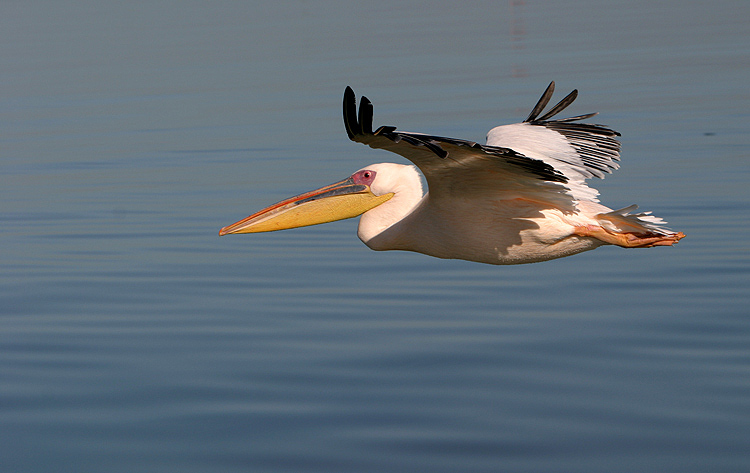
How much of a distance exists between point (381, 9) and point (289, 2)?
514 inches

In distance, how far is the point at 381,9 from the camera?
1972 inches

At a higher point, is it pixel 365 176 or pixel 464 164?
pixel 365 176

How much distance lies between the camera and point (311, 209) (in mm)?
8133

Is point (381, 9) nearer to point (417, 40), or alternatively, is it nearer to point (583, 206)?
point (417, 40)

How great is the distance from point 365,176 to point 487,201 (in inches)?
50.6

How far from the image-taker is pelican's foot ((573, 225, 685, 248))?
7.41 meters

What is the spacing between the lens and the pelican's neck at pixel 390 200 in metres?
7.98

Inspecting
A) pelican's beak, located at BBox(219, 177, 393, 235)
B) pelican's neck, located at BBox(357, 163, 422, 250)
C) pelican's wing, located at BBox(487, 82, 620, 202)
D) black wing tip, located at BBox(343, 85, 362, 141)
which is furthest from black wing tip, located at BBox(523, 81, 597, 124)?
black wing tip, located at BBox(343, 85, 362, 141)

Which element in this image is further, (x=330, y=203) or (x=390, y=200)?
(x=330, y=203)

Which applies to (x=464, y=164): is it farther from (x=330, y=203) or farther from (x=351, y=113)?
(x=330, y=203)

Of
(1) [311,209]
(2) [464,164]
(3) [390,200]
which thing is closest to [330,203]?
(1) [311,209]

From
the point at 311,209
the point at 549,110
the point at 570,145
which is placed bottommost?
→ the point at 311,209

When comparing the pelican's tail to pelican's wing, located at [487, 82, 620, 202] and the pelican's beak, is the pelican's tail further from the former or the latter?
the pelican's beak

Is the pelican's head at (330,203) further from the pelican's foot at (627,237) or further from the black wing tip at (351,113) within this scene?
the black wing tip at (351,113)
